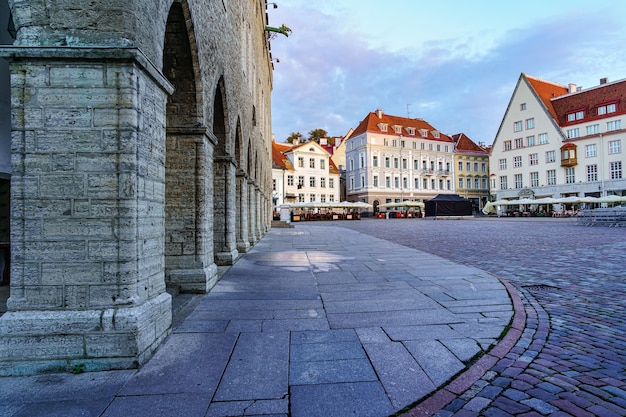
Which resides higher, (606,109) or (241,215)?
(606,109)

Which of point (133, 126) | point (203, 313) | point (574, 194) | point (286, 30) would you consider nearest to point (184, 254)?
point (203, 313)

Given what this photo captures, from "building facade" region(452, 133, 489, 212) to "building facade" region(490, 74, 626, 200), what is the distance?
781 centimetres

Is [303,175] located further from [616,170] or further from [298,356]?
[298,356]

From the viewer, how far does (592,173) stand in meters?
49.2

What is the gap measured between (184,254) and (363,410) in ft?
14.6

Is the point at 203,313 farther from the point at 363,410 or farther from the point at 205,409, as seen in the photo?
the point at 363,410

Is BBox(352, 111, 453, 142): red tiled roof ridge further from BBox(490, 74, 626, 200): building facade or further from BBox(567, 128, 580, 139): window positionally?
BBox(567, 128, 580, 139): window

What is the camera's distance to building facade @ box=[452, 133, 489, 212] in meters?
69.4

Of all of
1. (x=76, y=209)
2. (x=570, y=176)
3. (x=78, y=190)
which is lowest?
(x=76, y=209)

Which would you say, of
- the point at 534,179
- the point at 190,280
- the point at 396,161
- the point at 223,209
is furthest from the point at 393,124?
the point at 190,280

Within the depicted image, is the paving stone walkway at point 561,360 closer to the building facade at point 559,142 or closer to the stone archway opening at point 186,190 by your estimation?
the stone archway opening at point 186,190

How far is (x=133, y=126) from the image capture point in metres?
3.51

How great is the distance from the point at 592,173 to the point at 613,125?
6.34 meters

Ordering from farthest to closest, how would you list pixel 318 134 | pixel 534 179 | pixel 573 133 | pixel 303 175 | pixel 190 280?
1. pixel 318 134
2. pixel 303 175
3. pixel 534 179
4. pixel 573 133
5. pixel 190 280
